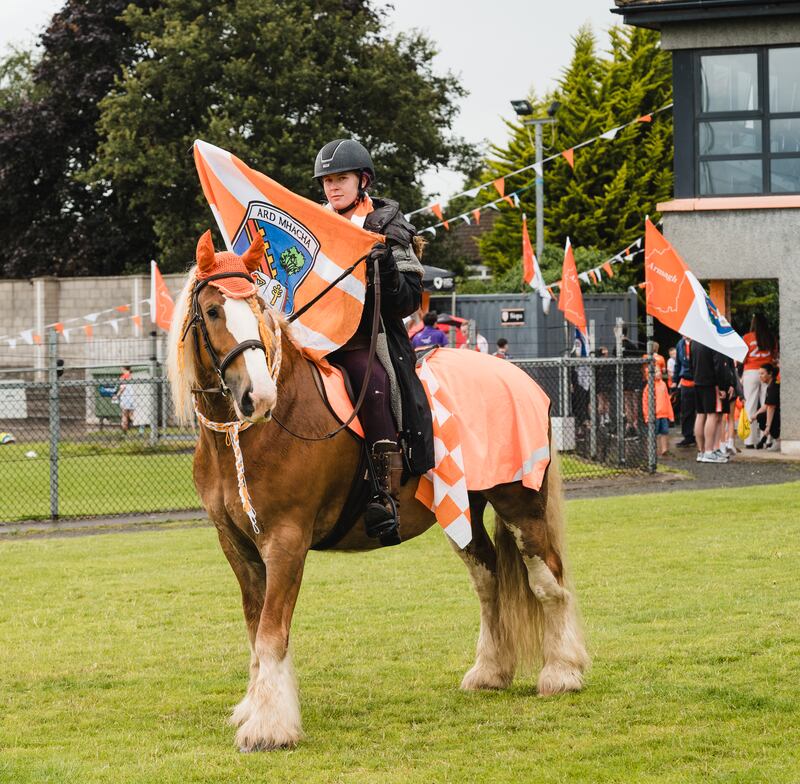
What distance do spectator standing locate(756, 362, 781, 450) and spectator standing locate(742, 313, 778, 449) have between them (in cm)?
12

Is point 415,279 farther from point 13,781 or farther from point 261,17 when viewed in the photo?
point 261,17

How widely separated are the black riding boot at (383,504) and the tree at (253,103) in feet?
104

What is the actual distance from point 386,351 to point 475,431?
760 mm

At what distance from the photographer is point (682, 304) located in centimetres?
1672

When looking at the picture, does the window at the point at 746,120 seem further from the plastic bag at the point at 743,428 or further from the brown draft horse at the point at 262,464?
the brown draft horse at the point at 262,464

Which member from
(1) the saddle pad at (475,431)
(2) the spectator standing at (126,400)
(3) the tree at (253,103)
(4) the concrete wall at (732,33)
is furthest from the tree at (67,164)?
(1) the saddle pad at (475,431)

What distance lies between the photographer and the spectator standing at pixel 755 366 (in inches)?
894

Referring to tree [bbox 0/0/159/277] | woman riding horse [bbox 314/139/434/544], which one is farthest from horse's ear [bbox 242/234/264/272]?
tree [bbox 0/0/159/277]

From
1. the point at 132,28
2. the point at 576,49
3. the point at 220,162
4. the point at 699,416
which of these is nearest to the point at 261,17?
the point at 132,28

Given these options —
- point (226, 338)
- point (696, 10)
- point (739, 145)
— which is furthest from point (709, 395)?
point (226, 338)

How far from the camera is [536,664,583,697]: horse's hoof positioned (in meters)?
6.90

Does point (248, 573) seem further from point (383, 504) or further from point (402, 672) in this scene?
point (402, 672)

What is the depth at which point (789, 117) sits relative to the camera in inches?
864

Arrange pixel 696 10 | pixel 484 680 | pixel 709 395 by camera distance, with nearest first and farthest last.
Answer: pixel 484 680 → pixel 709 395 → pixel 696 10
